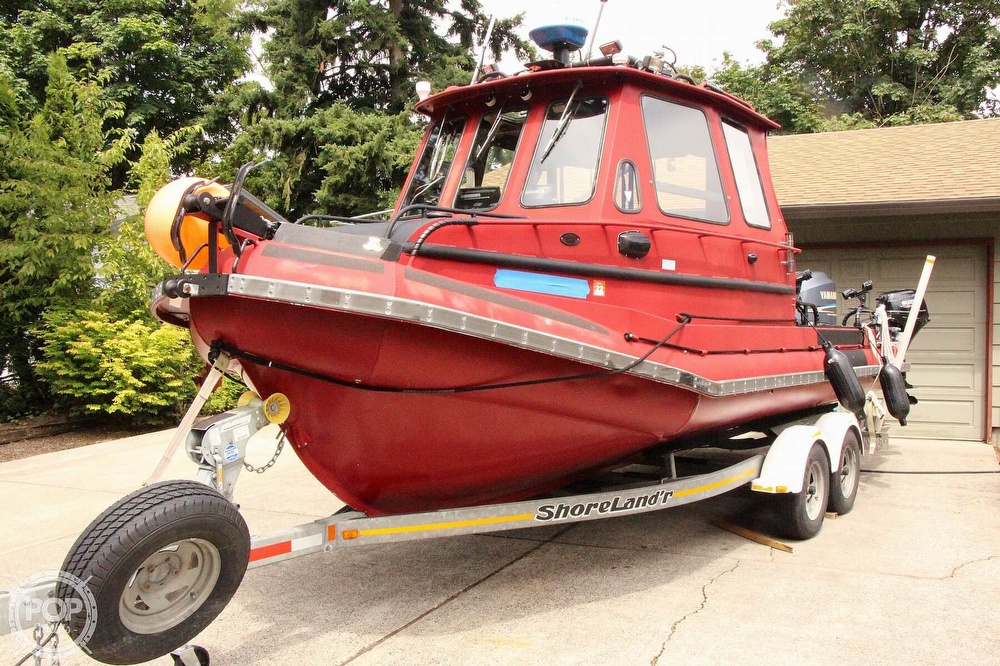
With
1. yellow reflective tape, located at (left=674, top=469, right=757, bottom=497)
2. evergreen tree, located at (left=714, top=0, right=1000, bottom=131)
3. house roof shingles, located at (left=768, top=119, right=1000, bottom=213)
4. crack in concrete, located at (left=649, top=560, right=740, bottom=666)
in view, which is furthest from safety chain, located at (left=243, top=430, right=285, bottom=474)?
evergreen tree, located at (left=714, top=0, right=1000, bottom=131)

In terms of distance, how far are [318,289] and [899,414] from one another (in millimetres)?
4953

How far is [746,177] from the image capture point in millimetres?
4945

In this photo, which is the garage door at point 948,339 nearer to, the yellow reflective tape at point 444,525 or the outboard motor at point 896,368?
the outboard motor at point 896,368

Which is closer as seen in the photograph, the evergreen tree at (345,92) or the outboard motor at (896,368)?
the outboard motor at (896,368)

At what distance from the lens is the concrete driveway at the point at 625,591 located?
3307 mm

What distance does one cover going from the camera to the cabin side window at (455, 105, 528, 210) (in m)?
4.32

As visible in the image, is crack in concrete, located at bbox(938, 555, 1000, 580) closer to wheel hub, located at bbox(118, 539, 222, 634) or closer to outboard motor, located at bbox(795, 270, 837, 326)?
outboard motor, located at bbox(795, 270, 837, 326)

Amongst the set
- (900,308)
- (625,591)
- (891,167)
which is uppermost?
(891,167)

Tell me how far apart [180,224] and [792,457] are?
367 cm

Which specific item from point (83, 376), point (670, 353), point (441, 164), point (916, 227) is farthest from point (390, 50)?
point (670, 353)

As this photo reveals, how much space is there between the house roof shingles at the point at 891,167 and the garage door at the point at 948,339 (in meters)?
0.80

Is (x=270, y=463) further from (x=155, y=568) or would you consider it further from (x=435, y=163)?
(x=435, y=163)

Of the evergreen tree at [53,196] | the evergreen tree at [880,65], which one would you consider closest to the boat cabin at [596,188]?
the evergreen tree at [53,196]

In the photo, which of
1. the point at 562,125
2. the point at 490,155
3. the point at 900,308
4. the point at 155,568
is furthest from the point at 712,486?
the point at 900,308
